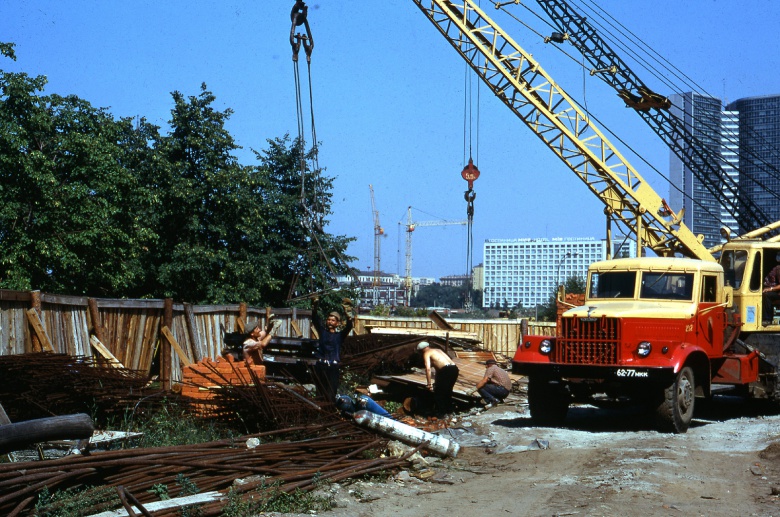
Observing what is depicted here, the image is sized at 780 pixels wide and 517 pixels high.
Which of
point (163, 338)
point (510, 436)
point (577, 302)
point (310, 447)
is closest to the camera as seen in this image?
point (310, 447)

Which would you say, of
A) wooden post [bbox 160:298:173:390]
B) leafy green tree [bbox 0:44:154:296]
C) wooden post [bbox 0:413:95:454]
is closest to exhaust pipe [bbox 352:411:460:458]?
wooden post [bbox 0:413:95:454]

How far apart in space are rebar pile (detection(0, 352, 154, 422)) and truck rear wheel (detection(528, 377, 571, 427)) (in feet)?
20.0

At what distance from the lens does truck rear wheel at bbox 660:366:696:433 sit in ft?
43.0

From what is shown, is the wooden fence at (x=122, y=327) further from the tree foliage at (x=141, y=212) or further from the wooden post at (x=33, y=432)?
the tree foliage at (x=141, y=212)

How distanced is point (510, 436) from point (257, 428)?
417cm

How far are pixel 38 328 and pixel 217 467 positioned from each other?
5.08 meters

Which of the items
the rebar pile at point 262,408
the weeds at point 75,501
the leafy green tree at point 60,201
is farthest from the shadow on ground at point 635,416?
the leafy green tree at point 60,201

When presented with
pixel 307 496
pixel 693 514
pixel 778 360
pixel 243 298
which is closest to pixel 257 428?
pixel 307 496

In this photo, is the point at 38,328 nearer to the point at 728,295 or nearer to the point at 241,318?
the point at 241,318

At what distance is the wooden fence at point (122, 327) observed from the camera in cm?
1171

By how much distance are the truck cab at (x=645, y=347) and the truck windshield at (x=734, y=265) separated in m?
1.20

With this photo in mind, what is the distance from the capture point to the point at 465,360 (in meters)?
20.8

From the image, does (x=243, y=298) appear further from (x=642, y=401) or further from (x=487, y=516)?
(x=487, y=516)

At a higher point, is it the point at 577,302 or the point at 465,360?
the point at 577,302
